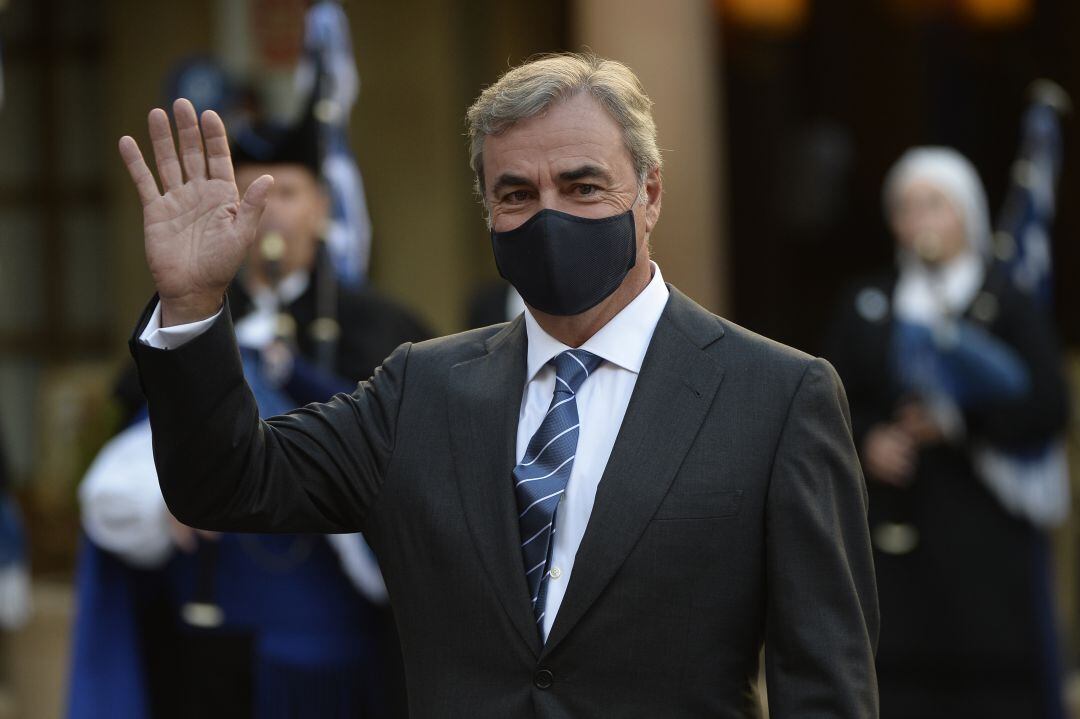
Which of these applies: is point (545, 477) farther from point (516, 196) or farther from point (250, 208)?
point (250, 208)

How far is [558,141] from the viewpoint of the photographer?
2.76 metres

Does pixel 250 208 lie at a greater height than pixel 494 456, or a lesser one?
greater

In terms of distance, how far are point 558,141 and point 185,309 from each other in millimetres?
626

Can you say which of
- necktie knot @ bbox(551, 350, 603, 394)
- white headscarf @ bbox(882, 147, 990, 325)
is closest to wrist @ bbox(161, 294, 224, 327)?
necktie knot @ bbox(551, 350, 603, 394)

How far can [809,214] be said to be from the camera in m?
9.23

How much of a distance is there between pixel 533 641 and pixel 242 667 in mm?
2552

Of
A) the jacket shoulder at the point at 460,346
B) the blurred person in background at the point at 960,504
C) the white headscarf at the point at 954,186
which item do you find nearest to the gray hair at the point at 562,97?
the jacket shoulder at the point at 460,346

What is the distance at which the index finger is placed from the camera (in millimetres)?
2645

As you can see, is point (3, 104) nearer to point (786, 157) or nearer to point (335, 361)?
point (786, 157)

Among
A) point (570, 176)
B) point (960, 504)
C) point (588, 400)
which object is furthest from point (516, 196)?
point (960, 504)

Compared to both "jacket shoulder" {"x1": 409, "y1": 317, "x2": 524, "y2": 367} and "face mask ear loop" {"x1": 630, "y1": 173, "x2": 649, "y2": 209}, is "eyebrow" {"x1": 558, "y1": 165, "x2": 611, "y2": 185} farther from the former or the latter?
"jacket shoulder" {"x1": 409, "y1": 317, "x2": 524, "y2": 367}

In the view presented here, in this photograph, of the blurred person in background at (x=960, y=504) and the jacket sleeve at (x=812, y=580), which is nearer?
the jacket sleeve at (x=812, y=580)

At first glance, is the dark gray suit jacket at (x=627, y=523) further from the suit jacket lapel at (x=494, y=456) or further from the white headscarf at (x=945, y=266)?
the white headscarf at (x=945, y=266)

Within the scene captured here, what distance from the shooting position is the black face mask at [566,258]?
276 cm
